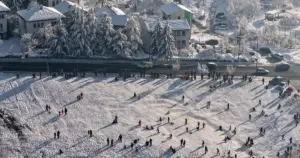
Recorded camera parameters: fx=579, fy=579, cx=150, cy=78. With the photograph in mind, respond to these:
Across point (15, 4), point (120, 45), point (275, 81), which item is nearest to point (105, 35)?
point (120, 45)

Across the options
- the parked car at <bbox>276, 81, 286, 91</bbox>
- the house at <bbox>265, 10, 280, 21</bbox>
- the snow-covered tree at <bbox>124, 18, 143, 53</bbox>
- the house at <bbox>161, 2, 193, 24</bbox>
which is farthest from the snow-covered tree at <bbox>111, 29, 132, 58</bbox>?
the house at <bbox>265, 10, 280, 21</bbox>

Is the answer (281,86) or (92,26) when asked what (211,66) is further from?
(92,26)

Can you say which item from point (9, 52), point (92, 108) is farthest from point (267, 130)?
point (9, 52)

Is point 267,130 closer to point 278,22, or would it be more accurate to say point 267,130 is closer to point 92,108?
point 92,108

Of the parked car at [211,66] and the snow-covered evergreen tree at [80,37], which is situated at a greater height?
the snow-covered evergreen tree at [80,37]

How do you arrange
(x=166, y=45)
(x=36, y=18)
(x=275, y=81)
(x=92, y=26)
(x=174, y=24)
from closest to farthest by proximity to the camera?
(x=275, y=81) < (x=92, y=26) < (x=166, y=45) < (x=36, y=18) < (x=174, y=24)

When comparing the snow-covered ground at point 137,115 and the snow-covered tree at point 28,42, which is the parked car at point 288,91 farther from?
the snow-covered tree at point 28,42

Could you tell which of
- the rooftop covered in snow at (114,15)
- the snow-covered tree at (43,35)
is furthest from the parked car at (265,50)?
the snow-covered tree at (43,35)
